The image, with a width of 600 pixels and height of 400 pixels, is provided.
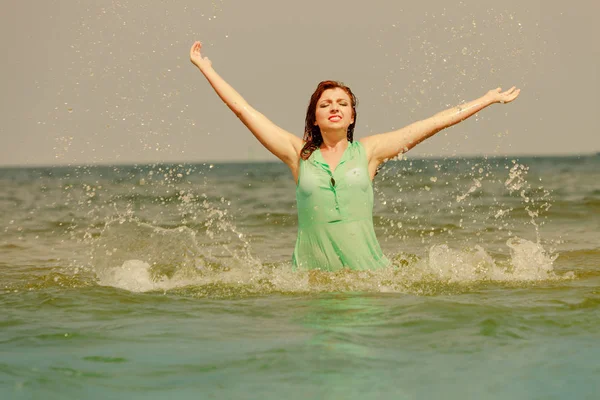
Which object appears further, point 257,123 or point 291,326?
point 257,123

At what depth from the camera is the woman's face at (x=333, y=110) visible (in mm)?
6547

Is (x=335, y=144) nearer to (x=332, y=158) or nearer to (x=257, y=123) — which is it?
(x=332, y=158)

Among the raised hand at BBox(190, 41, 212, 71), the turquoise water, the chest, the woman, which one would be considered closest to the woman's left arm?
the woman

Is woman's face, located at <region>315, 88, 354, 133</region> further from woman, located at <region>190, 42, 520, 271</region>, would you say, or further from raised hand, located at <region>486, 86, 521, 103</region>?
raised hand, located at <region>486, 86, 521, 103</region>

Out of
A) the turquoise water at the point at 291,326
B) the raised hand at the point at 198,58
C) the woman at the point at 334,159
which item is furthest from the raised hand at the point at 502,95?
the raised hand at the point at 198,58

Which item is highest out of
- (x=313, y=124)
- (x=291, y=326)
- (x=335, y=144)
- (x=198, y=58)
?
(x=198, y=58)

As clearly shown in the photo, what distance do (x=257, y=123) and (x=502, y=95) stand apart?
188 centimetres

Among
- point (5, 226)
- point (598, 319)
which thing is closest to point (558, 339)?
point (598, 319)

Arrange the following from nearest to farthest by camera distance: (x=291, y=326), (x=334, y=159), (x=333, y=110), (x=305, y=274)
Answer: (x=291, y=326) → (x=333, y=110) → (x=334, y=159) → (x=305, y=274)

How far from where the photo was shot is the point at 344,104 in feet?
21.7

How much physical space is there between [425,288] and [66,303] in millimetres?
2763

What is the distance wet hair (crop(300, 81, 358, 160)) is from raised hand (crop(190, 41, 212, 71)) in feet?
2.81

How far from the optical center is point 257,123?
6.58 m

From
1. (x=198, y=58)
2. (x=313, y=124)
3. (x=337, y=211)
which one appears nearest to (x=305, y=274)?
(x=337, y=211)
